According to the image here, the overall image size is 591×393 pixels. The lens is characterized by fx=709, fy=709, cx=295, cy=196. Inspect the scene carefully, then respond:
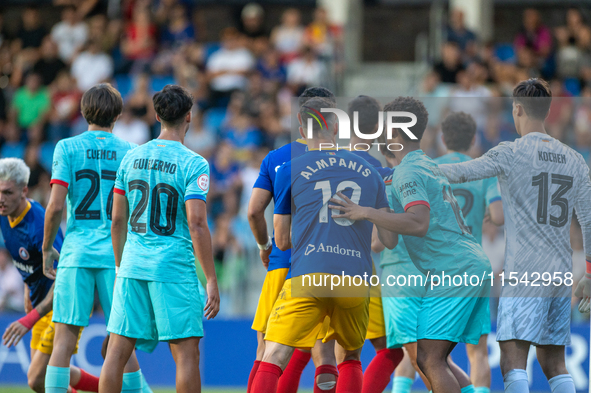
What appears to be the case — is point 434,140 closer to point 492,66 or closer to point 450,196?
point 450,196

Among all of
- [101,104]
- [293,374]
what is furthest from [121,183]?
[293,374]

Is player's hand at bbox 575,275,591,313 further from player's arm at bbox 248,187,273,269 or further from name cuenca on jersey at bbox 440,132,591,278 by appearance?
player's arm at bbox 248,187,273,269

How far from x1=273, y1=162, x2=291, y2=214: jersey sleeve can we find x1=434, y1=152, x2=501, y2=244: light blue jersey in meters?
1.75

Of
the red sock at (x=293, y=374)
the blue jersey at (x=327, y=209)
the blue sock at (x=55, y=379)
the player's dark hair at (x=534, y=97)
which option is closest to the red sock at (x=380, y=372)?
the red sock at (x=293, y=374)

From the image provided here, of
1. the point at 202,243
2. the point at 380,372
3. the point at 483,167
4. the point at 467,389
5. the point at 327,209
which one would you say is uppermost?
the point at 483,167

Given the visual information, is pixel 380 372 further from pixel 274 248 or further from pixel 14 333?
pixel 14 333

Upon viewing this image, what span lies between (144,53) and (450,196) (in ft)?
35.0

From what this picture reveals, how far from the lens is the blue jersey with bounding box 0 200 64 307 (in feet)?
19.5

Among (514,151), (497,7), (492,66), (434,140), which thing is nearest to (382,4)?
(497,7)

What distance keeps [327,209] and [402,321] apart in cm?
124

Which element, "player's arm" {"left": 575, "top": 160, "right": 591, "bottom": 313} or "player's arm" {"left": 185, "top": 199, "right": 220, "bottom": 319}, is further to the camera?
"player's arm" {"left": 575, "top": 160, "right": 591, "bottom": 313}

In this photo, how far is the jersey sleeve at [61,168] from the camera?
5466 mm

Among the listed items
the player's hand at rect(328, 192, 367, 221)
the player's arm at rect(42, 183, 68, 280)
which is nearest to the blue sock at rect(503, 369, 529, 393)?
the player's hand at rect(328, 192, 367, 221)

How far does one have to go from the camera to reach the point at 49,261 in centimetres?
562
